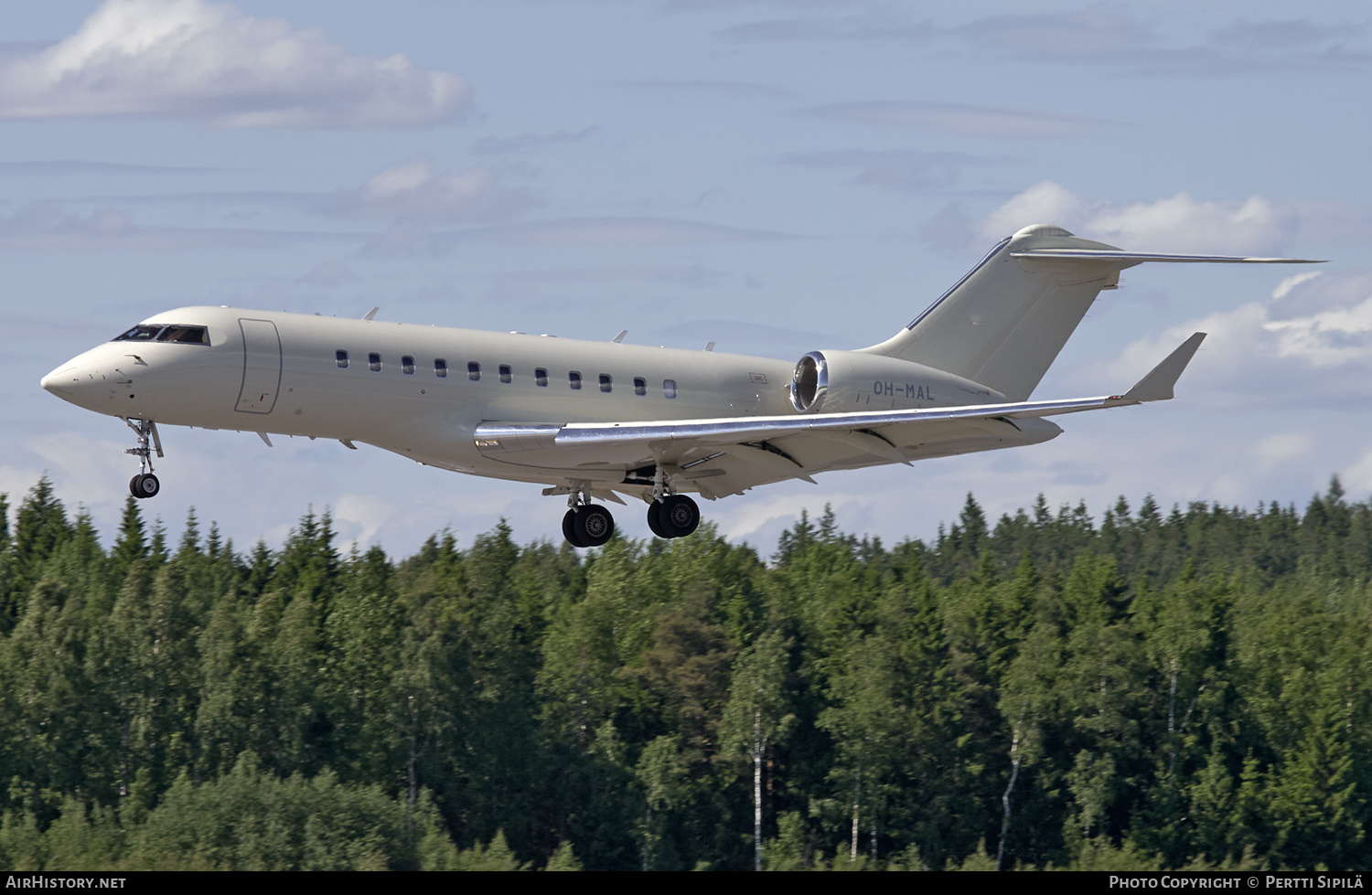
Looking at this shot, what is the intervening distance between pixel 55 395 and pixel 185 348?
191 cm

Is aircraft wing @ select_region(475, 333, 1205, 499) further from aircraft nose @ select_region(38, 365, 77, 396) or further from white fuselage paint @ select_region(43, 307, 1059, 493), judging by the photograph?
aircraft nose @ select_region(38, 365, 77, 396)

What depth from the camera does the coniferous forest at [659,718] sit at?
50.9m

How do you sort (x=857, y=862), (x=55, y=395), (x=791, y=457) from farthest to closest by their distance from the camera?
(x=857, y=862)
(x=791, y=457)
(x=55, y=395)

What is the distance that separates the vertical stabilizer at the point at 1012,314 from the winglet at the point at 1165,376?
7.41 metres

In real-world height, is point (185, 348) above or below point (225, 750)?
above

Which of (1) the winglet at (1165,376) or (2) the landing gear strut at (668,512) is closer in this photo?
(1) the winglet at (1165,376)

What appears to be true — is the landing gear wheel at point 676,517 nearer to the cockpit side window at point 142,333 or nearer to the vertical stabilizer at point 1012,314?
the vertical stabilizer at point 1012,314

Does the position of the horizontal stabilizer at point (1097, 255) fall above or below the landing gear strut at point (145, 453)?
above

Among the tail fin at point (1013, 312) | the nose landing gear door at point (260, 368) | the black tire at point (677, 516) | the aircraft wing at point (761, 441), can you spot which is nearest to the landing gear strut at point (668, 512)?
the black tire at point (677, 516)

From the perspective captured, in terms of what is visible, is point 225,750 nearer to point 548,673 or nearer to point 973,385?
point 548,673

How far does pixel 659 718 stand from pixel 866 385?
31741 millimetres
